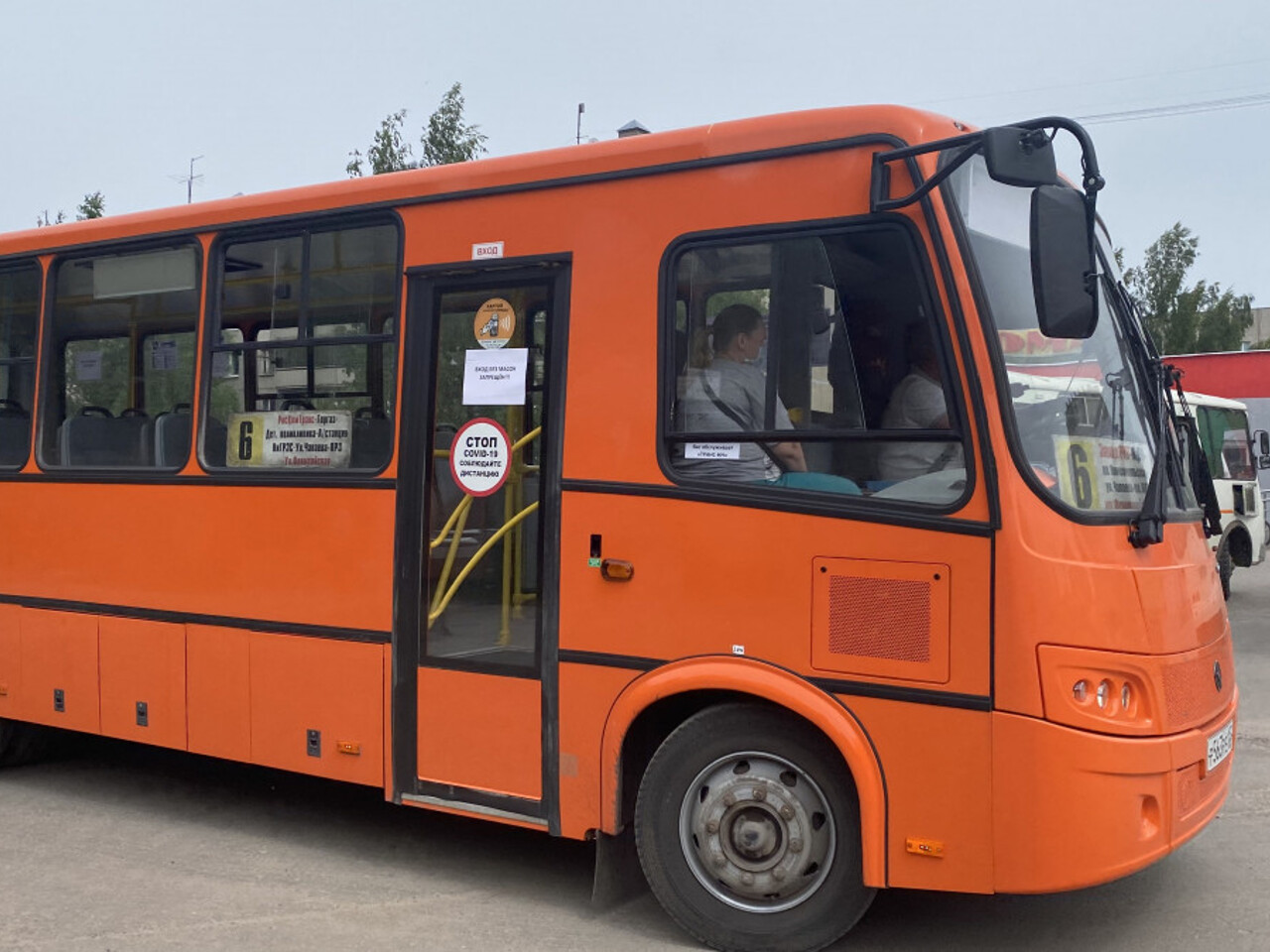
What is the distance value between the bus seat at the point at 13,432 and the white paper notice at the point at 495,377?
3007 millimetres

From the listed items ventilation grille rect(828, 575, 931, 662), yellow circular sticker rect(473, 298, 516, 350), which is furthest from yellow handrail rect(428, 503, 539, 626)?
ventilation grille rect(828, 575, 931, 662)

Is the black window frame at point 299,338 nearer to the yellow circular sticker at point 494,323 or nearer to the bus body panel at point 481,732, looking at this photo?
the yellow circular sticker at point 494,323

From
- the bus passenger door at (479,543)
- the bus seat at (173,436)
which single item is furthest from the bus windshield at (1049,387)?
the bus seat at (173,436)

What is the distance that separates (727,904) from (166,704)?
9.97 ft

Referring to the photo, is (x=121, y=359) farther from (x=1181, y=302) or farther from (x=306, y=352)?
(x=1181, y=302)

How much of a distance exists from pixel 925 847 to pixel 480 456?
2254 mm

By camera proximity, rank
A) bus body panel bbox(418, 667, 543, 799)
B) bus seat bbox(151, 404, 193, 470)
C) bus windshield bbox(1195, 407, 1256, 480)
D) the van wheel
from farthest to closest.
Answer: bus windshield bbox(1195, 407, 1256, 480), the van wheel, bus seat bbox(151, 404, 193, 470), bus body panel bbox(418, 667, 543, 799)

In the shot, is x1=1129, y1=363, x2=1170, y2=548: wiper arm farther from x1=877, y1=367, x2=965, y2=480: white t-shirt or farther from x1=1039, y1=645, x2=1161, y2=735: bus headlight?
x1=877, y1=367, x2=965, y2=480: white t-shirt

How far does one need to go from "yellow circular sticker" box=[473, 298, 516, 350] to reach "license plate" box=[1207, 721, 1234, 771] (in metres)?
2.93

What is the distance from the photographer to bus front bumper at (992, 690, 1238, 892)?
13.1ft

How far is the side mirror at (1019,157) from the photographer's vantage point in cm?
404

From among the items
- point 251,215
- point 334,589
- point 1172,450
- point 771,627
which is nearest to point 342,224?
point 251,215

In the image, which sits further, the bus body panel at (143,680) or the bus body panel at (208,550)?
the bus body panel at (143,680)

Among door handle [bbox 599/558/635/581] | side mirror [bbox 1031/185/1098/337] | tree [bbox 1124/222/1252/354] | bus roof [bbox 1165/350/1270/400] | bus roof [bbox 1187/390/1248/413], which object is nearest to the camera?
side mirror [bbox 1031/185/1098/337]
